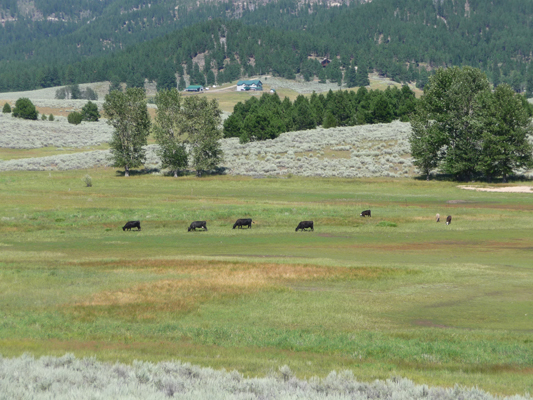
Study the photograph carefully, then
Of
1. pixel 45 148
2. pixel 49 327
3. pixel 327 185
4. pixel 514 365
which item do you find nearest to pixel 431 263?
pixel 514 365

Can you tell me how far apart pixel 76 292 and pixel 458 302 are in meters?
15.2

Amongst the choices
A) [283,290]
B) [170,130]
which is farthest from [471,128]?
[283,290]

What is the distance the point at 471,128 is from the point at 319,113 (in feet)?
254

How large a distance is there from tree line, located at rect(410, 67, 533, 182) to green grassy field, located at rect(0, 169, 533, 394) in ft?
102

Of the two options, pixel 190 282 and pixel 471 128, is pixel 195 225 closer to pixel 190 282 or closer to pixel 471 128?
pixel 190 282

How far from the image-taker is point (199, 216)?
5441 cm

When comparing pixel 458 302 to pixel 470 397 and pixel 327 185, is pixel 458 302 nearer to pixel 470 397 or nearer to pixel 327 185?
pixel 470 397

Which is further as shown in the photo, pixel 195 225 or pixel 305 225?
pixel 195 225

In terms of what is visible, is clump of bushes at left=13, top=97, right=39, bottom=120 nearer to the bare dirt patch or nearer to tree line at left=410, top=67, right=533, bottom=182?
tree line at left=410, top=67, right=533, bottom=182

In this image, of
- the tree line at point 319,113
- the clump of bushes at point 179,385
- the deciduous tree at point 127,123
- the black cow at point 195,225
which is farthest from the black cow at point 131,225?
the tree line at point 319,113

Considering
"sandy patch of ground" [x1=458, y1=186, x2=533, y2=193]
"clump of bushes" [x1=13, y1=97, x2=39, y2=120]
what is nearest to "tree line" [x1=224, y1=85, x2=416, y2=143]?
"sandy patch of ground" [x1=458, y1=186, x2=533, y2=193]

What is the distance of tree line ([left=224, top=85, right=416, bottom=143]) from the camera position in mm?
134125

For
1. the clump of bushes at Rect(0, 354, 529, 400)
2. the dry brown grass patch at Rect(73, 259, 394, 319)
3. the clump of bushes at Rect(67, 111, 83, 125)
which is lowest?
the dry brown grass patch at Rect(73, 259, 394, 319)

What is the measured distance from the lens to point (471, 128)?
292 ft
